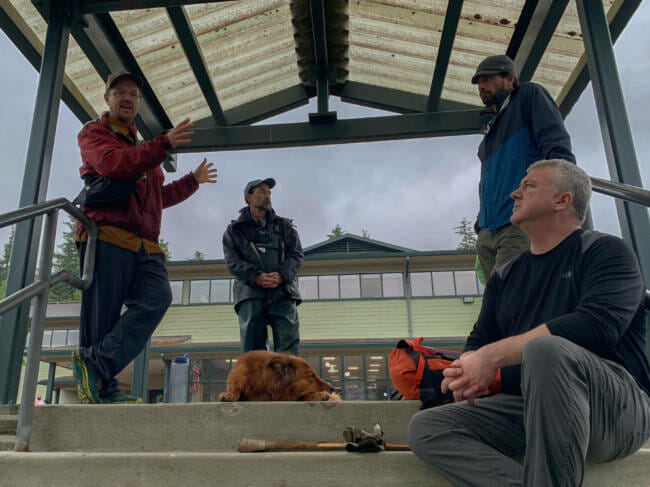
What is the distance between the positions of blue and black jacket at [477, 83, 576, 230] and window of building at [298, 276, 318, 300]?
12648 mm

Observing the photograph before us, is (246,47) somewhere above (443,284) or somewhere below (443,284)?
above

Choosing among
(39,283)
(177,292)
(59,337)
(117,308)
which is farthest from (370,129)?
(59,337)

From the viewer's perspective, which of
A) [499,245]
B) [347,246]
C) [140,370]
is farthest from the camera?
[347,246]

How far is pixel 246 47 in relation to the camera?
5840 mm

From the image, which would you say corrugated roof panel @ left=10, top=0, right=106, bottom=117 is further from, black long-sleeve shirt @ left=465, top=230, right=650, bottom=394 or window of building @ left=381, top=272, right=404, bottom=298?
window of building @ left=381, top=272, right=404, bottom=298

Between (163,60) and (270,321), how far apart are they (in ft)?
10.4

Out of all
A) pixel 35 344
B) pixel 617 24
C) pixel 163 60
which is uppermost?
pixel 163 60

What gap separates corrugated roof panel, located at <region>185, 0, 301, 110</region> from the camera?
5.26 m

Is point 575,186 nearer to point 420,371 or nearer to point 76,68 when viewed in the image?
point 420,371

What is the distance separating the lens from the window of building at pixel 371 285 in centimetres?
1573

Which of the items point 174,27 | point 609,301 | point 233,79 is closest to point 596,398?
point 609,301

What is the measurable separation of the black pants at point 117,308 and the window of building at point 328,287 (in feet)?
41.6

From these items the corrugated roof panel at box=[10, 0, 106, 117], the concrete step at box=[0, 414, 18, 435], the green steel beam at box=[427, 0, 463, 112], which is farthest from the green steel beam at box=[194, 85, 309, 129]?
the concrete step at box=[0, 414, 18, 435]

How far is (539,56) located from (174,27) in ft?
11.4
